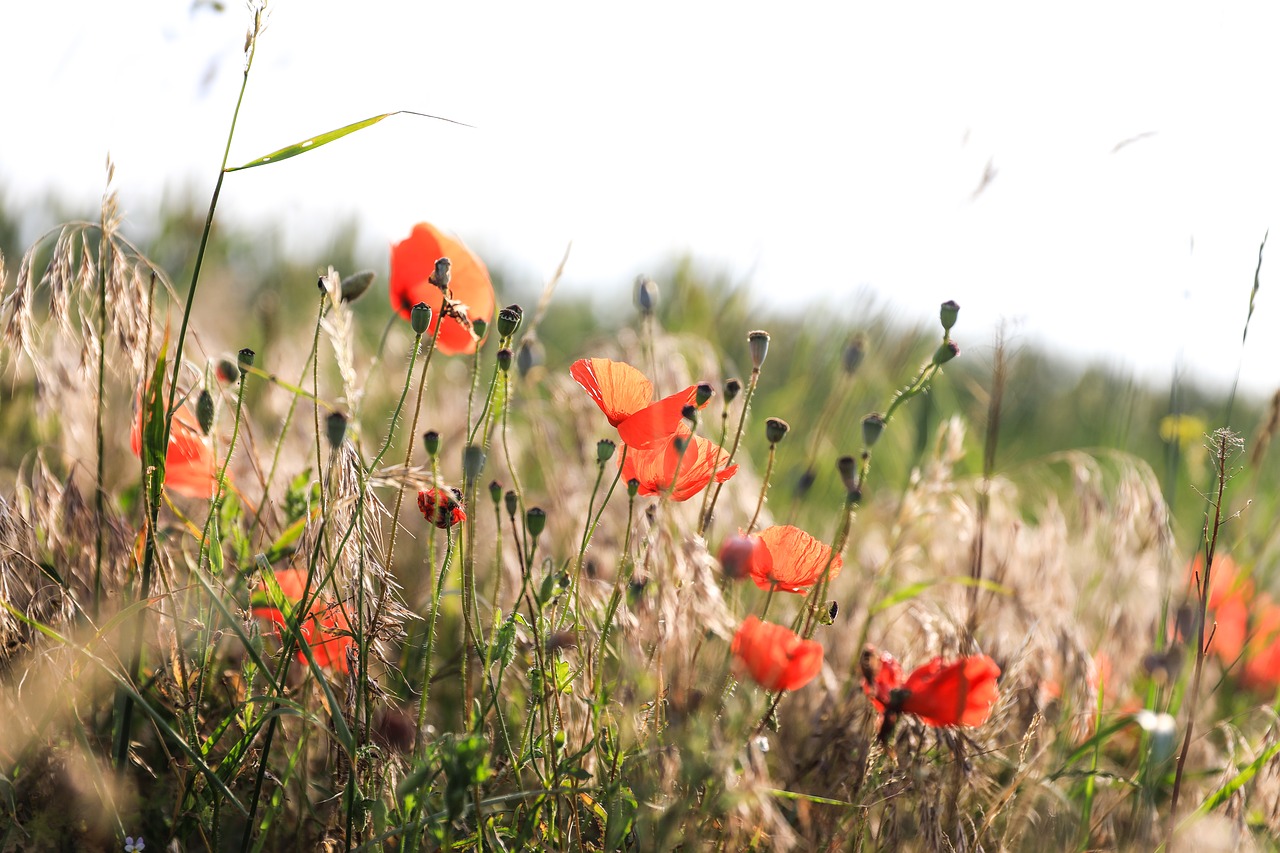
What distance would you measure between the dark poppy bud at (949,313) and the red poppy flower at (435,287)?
0.72 m

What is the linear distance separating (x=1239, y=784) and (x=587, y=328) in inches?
180

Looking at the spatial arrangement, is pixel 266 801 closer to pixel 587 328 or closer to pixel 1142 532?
pixel 1142 532

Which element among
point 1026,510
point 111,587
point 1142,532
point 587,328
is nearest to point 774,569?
point 111,587

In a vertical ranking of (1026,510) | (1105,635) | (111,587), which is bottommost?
(1026,510)

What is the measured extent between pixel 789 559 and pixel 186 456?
93cm

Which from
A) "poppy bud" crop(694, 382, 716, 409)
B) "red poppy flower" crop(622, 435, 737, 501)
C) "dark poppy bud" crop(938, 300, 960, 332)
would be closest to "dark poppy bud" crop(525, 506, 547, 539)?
"red poppy flower" crop(622, 435, 737, 501)

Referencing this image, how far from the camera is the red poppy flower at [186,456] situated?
56.2 inches

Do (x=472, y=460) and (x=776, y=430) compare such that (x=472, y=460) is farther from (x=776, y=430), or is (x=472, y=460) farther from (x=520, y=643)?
(x=520, y=643)

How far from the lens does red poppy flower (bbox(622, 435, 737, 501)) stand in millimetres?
1285

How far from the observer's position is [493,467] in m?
2.65

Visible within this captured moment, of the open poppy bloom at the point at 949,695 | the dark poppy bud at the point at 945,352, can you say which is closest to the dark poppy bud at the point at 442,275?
the dark poppy bud at the point at 945,352

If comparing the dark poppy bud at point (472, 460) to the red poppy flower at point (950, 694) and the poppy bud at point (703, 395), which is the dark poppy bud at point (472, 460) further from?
the red poppy flower at point (950, 694)

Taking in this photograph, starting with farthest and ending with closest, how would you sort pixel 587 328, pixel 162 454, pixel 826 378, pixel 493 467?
pixel 587 328, pixel 826 378, pixel 493 467, pixel 162 454

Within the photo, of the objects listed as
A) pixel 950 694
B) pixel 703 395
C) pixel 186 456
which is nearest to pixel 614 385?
pixel 703 395
